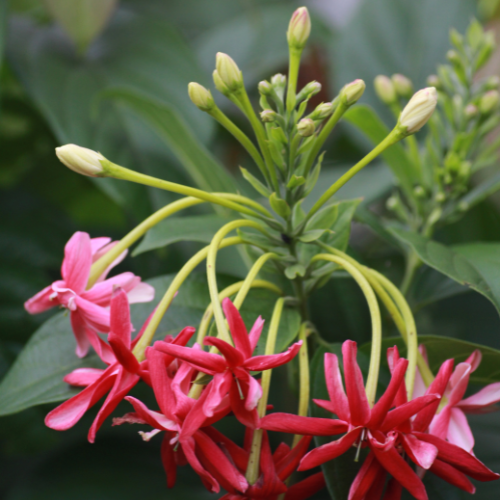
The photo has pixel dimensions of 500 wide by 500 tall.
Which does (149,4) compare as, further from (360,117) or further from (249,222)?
(249,222)

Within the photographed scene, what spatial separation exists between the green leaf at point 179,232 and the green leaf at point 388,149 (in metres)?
0.17

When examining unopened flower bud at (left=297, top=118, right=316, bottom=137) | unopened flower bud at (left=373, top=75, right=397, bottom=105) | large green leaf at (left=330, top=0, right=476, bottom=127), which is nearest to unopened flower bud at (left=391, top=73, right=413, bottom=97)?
unopened flower bud at (left=373, top=75, right=397, bottom=105)

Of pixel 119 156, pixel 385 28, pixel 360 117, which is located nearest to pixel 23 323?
pixel 119 156

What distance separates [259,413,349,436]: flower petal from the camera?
10.2 inches

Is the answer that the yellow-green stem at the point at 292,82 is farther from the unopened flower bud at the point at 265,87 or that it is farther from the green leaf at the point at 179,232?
the green leaf at the point at 179,232

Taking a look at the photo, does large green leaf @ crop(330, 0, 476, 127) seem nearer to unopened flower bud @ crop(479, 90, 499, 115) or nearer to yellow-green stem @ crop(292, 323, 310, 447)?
unopened flower bud @ crop(479, 90, 499, 115)

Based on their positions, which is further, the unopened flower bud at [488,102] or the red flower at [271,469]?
the unopened flower bud at [488,102]

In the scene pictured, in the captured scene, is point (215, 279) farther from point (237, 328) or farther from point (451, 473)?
point (451, 473)

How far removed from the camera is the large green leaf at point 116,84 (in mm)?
581

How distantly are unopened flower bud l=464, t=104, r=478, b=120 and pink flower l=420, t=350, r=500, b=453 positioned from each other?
0.27 metres

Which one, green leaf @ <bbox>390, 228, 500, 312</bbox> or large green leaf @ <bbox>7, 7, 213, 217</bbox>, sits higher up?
large green leaf @ <bbox>7, 7, 213, 217</bbox>

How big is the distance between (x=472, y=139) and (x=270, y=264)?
0.27 metres

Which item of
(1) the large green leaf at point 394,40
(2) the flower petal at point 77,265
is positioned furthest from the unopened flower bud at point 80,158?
(1) the large green leaf at point 394,40

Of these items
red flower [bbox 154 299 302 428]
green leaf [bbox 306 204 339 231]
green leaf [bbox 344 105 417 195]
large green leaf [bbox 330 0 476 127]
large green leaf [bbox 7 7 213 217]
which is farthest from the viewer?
large green leaf [bbox 330 0 476 127]
